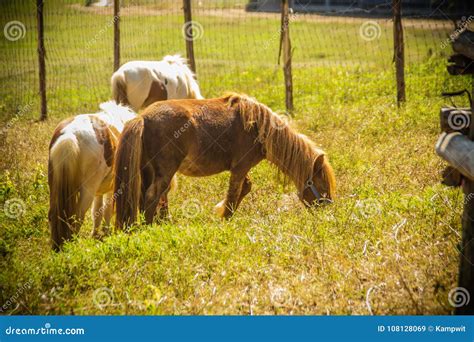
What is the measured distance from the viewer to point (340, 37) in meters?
→ 20.1

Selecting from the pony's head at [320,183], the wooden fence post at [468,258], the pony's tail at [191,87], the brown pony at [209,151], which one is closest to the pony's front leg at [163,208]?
the brown pony at [209,151]

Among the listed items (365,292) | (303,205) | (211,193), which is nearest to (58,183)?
(211,193)

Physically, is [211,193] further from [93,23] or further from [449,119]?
[93,23]

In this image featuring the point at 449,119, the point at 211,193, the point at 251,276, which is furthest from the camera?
the point at 211,193

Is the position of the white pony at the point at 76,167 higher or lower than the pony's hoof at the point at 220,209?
higher

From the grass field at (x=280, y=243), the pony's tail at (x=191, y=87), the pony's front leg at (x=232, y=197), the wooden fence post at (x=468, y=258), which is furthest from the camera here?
the pony's tail at (x=191, y=87)

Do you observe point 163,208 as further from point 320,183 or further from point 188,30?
point 188,30

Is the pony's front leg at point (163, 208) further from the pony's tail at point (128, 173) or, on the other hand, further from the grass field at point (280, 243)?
the pony's tail at point (128, 173)

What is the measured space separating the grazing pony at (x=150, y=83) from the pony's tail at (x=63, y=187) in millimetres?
3589

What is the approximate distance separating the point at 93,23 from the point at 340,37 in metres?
8.47

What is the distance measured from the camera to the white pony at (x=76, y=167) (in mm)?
5574

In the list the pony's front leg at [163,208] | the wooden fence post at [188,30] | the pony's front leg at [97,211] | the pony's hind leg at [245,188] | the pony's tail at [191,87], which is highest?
the wooden fence post at [188,30]

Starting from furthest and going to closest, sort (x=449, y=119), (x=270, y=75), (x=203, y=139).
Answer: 1. (x=270, y=75)
2. (x=203, y=139)
3. (x=449, y=119)

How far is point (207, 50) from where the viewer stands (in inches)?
786
